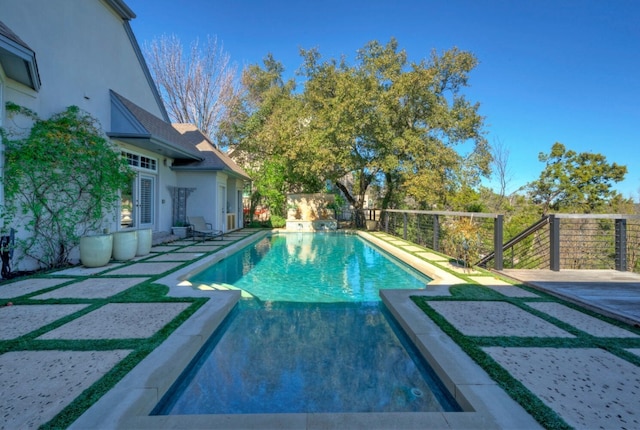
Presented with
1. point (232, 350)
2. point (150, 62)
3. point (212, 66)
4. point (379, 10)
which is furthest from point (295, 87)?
point (232, 350)

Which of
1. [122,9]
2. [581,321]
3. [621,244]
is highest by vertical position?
[122,9]

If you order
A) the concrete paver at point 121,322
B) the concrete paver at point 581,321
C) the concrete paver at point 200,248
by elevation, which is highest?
the concrete paver at point 200,248

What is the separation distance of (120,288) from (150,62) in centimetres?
2359

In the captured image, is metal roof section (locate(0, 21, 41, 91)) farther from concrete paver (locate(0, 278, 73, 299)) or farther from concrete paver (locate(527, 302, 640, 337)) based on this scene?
concrete paver (locate(527, 302, 640, 337))

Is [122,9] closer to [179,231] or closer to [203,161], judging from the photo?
[203,161]

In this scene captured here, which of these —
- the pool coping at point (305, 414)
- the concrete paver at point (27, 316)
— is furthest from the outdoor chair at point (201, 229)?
the pool coping at point (305, 414)

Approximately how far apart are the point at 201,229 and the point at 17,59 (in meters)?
7.51

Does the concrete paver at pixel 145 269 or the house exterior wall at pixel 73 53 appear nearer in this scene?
the concrete paver at pixel 145 269

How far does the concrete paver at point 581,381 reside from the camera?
189 centimetres

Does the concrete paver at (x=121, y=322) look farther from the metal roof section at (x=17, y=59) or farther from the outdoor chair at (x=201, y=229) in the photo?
the outdoor chair at (x=201, y=229)

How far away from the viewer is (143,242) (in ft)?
26.0

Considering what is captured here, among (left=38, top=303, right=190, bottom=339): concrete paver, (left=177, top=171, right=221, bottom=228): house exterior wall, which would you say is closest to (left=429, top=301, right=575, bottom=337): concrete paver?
(left=38, top=303, right=190, bottom=339): concrete paver


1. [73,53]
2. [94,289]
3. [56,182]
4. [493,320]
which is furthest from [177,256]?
[493,320]

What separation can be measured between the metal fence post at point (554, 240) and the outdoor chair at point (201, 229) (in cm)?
995
